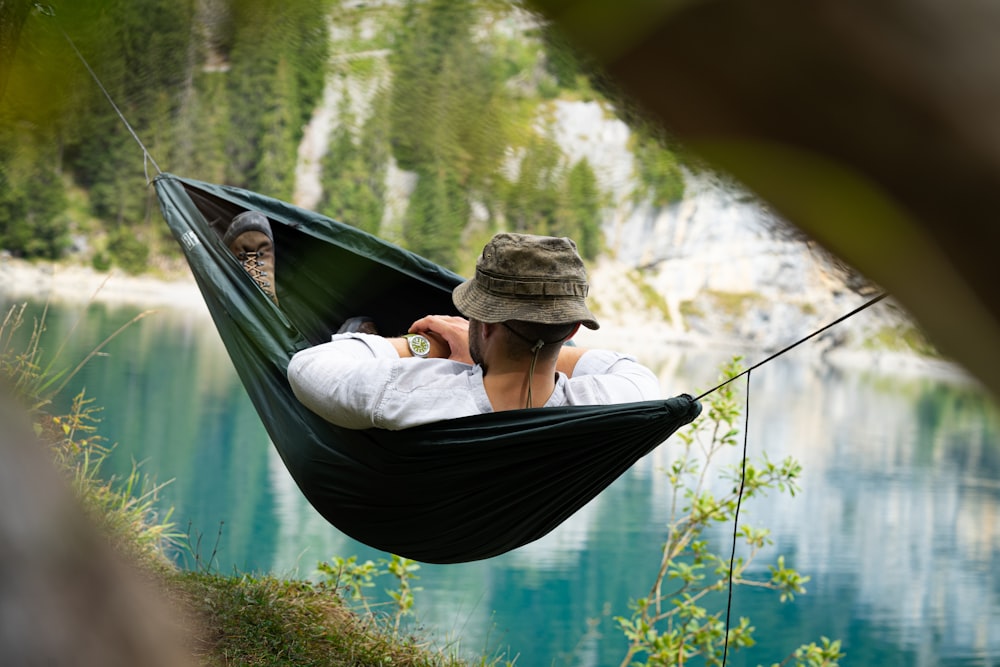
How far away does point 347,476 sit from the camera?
1665mm

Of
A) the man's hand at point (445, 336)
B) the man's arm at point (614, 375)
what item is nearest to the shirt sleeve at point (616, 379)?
the man's arm at point (614, 375)

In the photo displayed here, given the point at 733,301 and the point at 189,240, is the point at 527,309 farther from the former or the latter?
the point at 733,301

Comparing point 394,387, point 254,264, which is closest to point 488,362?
point 394,387

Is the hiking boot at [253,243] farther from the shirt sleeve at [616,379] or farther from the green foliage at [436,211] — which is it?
the green foliage at [436,211]

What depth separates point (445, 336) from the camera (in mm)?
1749

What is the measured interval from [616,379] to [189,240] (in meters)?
1.00

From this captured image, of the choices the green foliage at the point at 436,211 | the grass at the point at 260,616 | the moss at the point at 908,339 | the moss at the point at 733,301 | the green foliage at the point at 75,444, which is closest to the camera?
the moss at the point at 908,339

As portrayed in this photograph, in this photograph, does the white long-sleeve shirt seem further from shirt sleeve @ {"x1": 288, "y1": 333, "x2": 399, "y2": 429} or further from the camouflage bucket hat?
the camouflage bucket hat

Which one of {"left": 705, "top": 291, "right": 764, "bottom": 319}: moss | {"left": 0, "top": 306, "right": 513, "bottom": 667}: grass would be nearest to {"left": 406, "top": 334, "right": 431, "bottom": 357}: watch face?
{"left": 0, "top": 306, "right": 513, "bottom": 667}: grass

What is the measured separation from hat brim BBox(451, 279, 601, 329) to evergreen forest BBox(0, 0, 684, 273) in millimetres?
996

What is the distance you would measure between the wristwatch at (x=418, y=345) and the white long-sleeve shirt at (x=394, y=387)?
62 mm

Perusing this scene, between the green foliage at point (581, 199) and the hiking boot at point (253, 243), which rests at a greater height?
the hiking boot at point (253, 243)

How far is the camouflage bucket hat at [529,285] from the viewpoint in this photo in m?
1.44

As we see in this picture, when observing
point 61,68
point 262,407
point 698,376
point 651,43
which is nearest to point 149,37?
point 61,68
